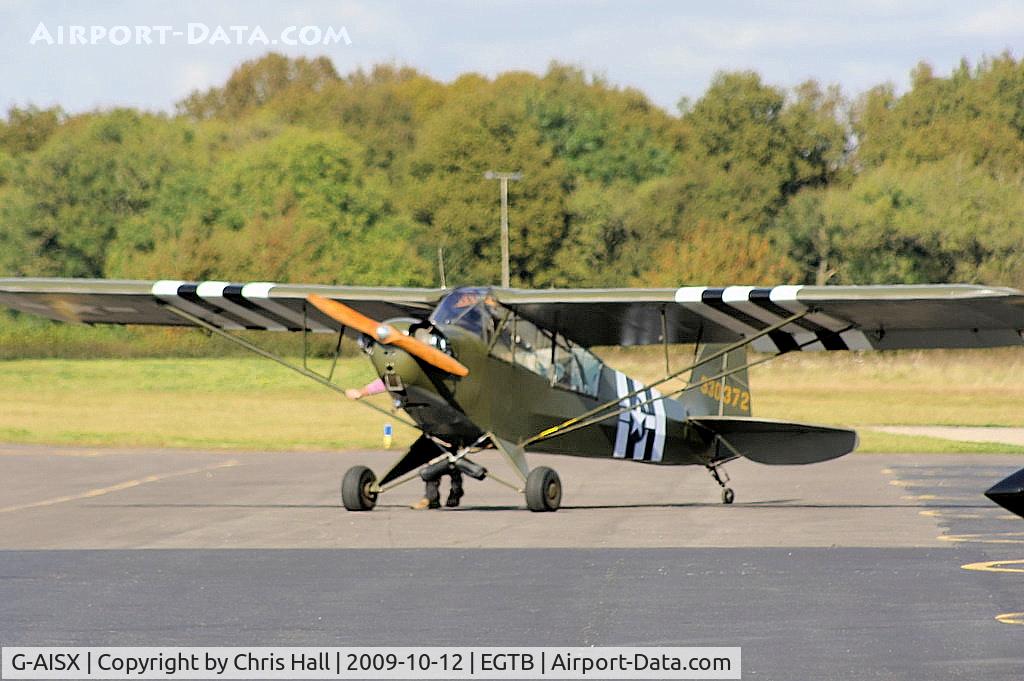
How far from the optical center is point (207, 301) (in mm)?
21141

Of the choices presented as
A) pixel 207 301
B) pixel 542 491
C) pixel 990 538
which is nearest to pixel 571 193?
pixel 207 301

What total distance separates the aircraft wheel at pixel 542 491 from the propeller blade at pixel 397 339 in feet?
4.77

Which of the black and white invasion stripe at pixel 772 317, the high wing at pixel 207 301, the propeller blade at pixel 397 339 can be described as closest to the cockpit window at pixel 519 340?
the propeller blade at pixel 397 339

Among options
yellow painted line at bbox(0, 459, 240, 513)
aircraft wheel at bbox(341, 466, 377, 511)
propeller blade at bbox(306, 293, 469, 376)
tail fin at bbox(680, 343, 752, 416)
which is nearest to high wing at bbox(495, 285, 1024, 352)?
tail fin at bbox(680, 343, 752, 416)

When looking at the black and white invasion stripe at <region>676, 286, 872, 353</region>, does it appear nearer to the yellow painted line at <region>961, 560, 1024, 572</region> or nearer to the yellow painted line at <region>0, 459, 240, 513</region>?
the yellow painted line at <region>961, 560, 1024, 572</region>

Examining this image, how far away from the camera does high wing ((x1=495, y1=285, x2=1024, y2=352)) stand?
60.6ft

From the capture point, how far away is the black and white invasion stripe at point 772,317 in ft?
62.4

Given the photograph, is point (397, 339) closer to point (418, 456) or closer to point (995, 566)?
point (418, 456)

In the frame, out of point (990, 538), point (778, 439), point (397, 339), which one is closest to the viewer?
point (990, 538)

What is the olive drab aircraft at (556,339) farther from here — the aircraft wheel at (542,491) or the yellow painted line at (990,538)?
the yellow painted line at (990,538)

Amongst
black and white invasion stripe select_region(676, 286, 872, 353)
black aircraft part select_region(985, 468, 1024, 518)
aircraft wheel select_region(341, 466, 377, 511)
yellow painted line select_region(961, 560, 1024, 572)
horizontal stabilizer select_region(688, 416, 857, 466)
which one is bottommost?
aircraft wheel select_region(341, 466, 377, 511)

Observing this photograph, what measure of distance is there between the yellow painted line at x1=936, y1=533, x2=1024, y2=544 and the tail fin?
6211 millimetres

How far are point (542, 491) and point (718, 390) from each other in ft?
15.4

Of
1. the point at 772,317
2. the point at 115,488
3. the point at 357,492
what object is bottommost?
the point at 115,488
